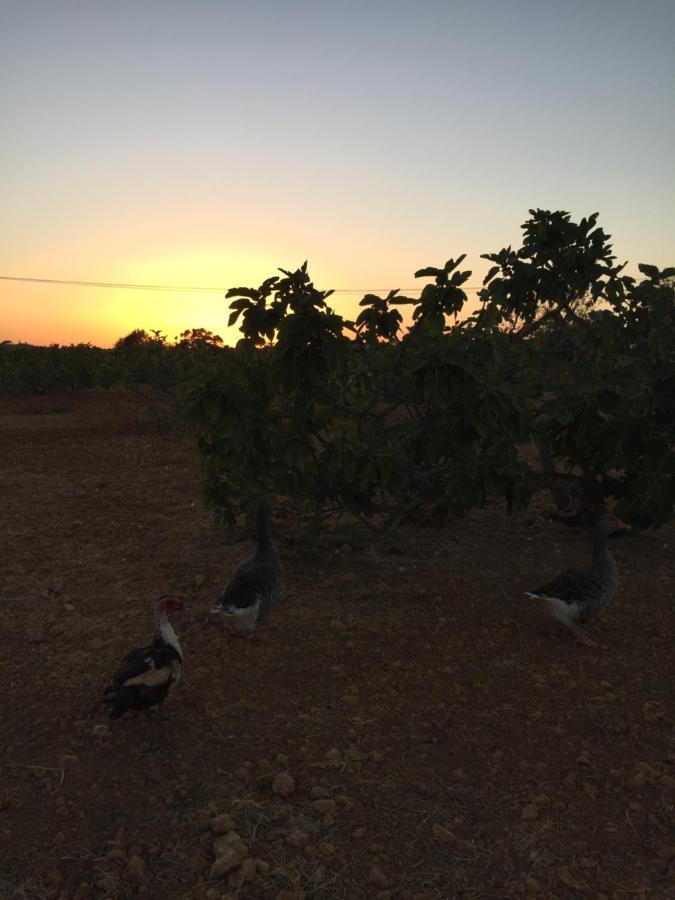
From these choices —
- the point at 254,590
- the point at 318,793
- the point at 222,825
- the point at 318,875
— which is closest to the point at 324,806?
the point at 318,793

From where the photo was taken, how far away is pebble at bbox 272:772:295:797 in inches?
140

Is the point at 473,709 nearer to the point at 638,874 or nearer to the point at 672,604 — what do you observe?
the point at 638,874

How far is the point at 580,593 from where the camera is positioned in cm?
545

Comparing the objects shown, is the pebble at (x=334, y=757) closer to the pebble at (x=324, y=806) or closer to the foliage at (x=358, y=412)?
the pebble at (x=324, y=806)

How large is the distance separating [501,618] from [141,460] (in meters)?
9.76

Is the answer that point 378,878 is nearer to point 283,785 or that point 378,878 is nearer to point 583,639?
point 283,785

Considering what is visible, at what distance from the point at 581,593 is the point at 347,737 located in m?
2.46

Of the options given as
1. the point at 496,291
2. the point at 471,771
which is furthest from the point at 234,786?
the point at 496,291

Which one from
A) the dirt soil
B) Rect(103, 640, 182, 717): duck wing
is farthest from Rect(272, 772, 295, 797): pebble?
Rect(103, 640, 182, 717): duck wing

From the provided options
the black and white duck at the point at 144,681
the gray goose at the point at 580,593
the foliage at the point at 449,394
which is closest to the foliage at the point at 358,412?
the foliage at the point at 449,394

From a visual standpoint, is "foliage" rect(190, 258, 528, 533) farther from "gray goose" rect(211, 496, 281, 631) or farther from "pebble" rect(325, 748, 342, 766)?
"pebble" rect(325, 748, 342, 766)

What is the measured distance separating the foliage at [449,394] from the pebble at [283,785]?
2557mm

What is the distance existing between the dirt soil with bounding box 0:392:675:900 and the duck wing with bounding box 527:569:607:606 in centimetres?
40

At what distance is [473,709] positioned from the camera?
449 centimetres
